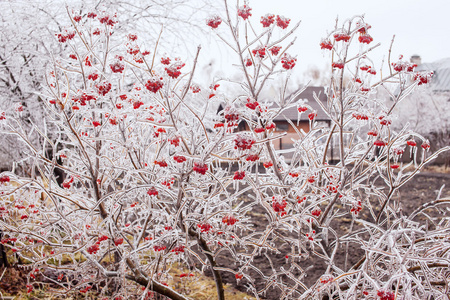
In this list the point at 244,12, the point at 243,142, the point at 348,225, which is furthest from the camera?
the point at 348,225

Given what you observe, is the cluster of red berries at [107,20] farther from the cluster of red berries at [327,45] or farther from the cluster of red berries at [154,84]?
the cluster of red berries at [327,45]

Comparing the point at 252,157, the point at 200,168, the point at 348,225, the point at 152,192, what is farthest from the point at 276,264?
the point at 200,168

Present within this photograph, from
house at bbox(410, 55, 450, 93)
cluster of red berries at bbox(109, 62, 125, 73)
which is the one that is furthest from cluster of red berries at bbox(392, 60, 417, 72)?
house at bbox(410, 55, 450, 93)

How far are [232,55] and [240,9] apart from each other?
2870 mm

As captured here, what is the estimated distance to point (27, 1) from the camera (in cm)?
419

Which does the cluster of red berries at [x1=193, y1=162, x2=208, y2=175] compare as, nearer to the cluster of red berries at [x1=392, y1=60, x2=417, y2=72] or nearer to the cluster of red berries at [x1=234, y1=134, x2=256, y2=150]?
the cluster of red berries at [x1=234, y1=134, x2=256, y2=150]

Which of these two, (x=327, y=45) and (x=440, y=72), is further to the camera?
(x=440, y=72)

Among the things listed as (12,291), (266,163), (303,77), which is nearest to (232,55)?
(266,163)

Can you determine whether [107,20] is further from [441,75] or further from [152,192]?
[441,75]

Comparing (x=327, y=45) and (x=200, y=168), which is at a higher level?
(x=327, y=45)

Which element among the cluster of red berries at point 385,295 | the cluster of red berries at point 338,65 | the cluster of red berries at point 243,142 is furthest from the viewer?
the cluster of red berries at point 338,65

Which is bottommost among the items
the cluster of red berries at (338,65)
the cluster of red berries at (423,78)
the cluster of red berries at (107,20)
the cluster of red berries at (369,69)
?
the cluster of red berries at (423,78)

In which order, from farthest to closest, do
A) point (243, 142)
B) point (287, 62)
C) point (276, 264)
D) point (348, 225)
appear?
point (348, 225), point (276, 264), point (287, 62), point (243, 142)

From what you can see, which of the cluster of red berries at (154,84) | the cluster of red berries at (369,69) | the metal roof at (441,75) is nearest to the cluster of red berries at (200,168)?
the cluster of red berries at (154,84)
